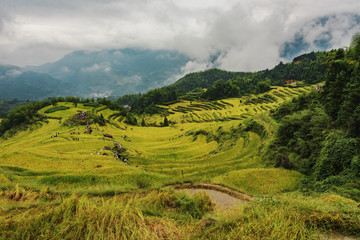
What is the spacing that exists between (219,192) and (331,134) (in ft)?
29.1

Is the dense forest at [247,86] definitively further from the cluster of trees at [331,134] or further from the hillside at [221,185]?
the cluster of trees at [331,134]

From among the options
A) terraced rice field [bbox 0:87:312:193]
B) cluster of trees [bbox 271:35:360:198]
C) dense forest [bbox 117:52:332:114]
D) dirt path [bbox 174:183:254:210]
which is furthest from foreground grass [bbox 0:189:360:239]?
dense forest [bbox 117:52:332:114]

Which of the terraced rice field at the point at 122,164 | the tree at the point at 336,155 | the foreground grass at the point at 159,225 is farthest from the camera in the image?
the tree at the point at 336,155

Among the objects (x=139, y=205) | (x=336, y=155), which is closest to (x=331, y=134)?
(x=336, y=155)

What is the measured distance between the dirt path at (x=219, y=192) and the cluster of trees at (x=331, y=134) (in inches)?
189

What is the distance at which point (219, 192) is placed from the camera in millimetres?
9852

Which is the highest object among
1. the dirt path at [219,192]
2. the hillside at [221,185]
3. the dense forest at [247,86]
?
the dense forest at [247,86]

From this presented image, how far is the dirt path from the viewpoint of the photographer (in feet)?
29.5

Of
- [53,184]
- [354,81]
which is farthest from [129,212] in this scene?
[354,81]

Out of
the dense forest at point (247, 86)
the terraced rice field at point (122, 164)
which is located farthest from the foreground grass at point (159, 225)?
the dense forest at point (247, 86)

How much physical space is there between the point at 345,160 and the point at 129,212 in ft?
41.9

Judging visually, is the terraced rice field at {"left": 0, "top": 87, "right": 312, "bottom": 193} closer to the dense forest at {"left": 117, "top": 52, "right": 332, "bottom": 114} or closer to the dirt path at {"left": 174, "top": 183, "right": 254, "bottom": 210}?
the dirt path at {"left": 174, "top": 183, "right": 254, "bottom": 210}

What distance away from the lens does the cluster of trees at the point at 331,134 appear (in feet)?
33.4

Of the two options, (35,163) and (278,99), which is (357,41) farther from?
(278,99)
